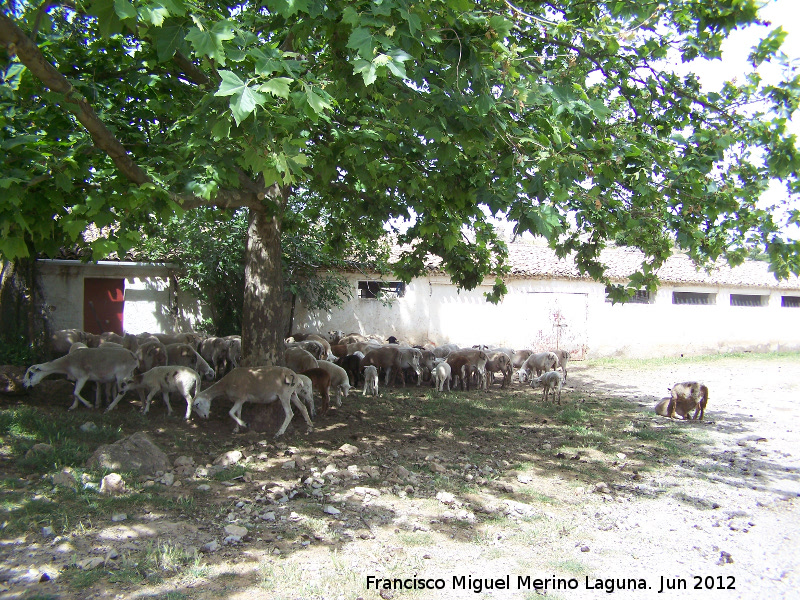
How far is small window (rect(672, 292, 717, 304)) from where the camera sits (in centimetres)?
2239

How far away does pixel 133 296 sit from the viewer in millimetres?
15695

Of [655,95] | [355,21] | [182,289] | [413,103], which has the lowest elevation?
[182,289]

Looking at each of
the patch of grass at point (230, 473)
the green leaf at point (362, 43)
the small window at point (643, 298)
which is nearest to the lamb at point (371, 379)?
the patch of grass at point (230, 473)

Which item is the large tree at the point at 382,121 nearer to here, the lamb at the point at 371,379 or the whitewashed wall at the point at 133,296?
the lamb at the point at 371,379

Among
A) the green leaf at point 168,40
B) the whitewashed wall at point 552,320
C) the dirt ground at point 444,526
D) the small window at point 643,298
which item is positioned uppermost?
the green leaf at point 168,40

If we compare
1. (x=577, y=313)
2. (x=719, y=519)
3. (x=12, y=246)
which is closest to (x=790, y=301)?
(x=577, y=313)

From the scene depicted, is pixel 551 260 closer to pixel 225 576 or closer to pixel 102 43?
pixel 102 43

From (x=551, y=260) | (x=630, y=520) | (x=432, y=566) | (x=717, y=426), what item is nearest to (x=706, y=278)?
(x=551, y=260)

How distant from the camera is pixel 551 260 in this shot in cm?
2212

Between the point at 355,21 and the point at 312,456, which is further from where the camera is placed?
the point at 312,456

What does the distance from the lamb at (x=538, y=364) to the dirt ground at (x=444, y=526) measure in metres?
5.74

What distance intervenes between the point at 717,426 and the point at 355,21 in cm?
876

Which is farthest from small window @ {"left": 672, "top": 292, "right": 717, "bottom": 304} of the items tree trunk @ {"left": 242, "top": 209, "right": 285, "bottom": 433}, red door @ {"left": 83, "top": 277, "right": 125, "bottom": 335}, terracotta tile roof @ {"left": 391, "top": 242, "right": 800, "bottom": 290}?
red door @ {"left": 83, "top": 277, "right": 125, "bottom": 335}

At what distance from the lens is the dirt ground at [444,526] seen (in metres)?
3.97
